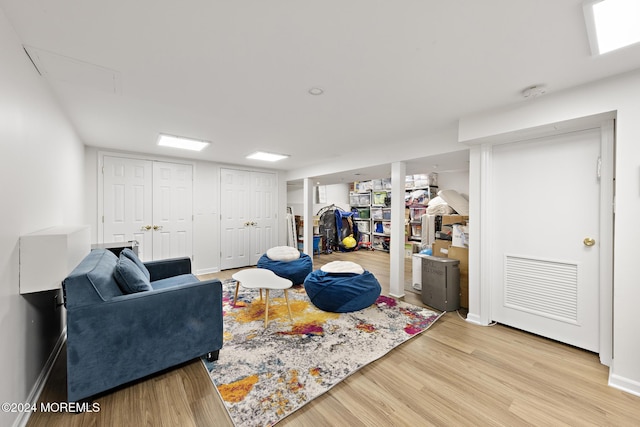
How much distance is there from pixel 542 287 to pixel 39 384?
422 cm

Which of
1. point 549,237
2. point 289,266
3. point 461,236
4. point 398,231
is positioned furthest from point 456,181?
point 289,266

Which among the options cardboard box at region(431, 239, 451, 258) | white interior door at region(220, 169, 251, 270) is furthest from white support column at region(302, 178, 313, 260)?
cardboard box at region(431, 239, 451, 258)

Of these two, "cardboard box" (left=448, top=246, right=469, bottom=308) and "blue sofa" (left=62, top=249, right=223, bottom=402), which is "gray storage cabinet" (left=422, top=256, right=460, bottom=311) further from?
"blue sofa" (left=62, top=249, right=223, bottom=402)

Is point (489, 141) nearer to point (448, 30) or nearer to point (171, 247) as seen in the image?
point (448, 30)

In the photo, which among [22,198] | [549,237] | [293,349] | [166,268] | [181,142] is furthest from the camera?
[181,142]

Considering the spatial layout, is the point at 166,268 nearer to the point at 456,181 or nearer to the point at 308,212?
the point at 308,212

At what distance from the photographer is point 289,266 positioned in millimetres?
4031

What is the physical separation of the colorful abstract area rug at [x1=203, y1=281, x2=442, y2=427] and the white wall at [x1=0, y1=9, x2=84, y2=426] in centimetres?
110

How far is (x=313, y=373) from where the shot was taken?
1934 millimetres

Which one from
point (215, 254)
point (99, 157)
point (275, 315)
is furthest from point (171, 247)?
point (275, 315)

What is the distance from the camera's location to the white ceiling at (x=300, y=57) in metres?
1.27

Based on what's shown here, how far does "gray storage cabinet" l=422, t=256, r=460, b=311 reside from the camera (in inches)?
124

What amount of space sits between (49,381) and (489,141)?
4.36 meters

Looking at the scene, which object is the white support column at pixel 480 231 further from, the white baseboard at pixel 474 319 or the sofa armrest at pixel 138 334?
the sofa armrest at pixel 138 334
